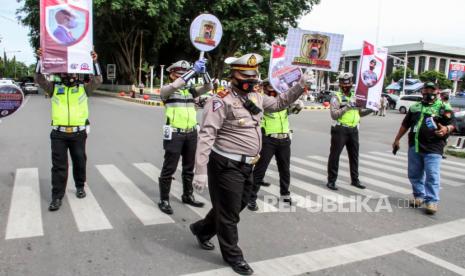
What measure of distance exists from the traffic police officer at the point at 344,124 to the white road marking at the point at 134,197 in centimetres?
308

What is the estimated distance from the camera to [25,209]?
5285 mm

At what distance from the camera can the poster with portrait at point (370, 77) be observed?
21.5 feet

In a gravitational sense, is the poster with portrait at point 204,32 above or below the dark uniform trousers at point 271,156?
above

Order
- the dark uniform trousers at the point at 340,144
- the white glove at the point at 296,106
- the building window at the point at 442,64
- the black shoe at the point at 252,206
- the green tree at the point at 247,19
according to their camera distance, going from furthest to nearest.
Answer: the building window at the point at 442,64 → the green tree at the point at 247,19 → the dark uniform trousers at the point at 340,144 → the white glove at the point at 296,106 → the black shoe at the point at 252,206

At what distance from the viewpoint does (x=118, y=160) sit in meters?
8.70

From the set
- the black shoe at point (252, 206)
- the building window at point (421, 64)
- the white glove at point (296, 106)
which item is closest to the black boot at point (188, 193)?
the black shoe at point (252, 206)

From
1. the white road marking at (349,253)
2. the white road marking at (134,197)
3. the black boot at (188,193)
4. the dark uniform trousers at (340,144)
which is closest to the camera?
the white road marking at (349,253)

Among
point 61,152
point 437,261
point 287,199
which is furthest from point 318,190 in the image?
point 61,152

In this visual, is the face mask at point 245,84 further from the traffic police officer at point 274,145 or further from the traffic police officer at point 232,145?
the traffic police officer at point 274,145

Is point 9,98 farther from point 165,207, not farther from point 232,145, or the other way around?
point 232,145

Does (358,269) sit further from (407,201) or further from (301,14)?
(301,14)

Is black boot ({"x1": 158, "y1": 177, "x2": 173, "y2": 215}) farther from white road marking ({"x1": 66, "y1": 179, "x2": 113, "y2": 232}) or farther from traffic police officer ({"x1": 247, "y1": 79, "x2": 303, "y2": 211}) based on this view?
traffic police officer ({"x1": 247, "y1": 79, "x2": 303, "y2": 211})

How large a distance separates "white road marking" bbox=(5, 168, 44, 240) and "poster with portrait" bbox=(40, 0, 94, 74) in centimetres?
175

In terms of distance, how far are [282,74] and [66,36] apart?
2.75 meters
